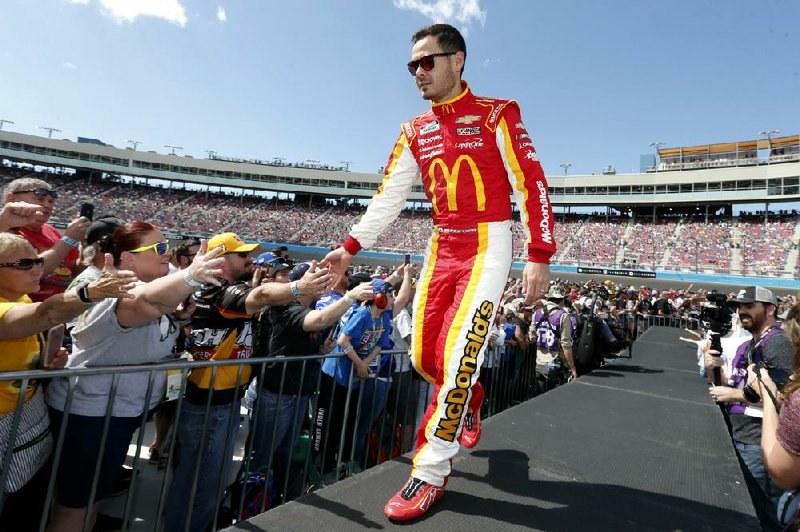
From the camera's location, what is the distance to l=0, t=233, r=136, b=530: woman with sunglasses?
1.70 m

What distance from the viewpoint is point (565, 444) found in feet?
8.87

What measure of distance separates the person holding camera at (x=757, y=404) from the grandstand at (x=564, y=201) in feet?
98.9

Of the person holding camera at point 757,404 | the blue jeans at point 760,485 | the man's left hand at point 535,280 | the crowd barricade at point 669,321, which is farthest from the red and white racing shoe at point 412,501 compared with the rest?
the crowd barricade at point 669,321

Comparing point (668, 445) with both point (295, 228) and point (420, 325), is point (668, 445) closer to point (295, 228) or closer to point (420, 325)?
point (420, 325)

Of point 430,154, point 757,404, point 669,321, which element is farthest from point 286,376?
point 669,321

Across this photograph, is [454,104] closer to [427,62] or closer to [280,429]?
[427,62]

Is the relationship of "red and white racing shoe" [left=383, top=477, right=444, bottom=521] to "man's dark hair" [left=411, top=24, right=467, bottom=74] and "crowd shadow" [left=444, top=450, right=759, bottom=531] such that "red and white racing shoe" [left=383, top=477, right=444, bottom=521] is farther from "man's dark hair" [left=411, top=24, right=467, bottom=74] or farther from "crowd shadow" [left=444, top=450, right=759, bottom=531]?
"man's dark hair" [left=411, top=24, right=467, bottom=74]

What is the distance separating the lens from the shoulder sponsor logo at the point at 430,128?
2236 mm

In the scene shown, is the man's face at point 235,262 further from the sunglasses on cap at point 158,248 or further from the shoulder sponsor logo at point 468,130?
the shoulder sponsor logo at point 468,130

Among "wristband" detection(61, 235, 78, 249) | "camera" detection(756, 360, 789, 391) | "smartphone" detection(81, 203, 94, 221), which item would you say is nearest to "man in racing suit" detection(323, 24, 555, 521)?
"camera" detection(756, 360, 789, 391)

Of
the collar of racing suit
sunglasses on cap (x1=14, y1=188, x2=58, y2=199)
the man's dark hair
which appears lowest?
sunglasses on cap (x1=14, y1=188, x2=58, y2=199)

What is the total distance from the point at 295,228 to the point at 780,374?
142 feet

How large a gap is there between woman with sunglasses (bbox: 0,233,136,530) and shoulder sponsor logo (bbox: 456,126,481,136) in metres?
1.68

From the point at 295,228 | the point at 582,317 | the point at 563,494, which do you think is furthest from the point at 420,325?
the point at 295,228
